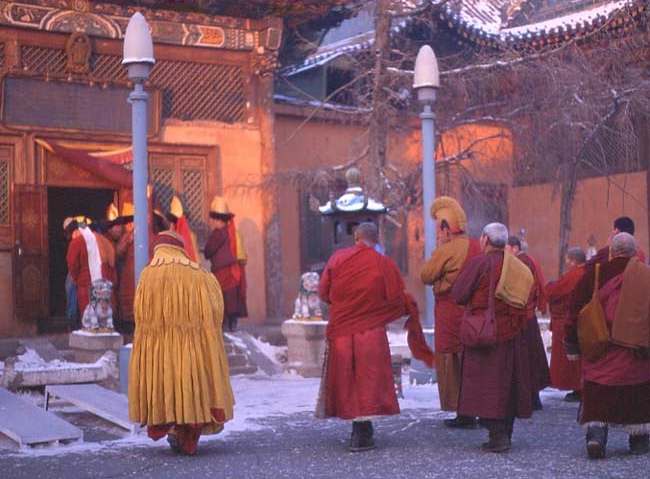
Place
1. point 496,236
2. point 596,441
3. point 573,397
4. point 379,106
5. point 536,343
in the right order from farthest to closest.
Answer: point 379,106 → point 573,397 → point 536,343 → point 496,236 → point 596,441

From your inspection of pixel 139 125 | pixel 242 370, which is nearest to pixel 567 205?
pixel 242 370

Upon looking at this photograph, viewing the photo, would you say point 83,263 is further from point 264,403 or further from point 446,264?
point 446,264

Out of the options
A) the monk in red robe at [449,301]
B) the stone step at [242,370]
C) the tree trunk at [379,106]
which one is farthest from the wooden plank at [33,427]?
the tree trunk at [379,106]

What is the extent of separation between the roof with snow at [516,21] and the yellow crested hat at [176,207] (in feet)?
11.1

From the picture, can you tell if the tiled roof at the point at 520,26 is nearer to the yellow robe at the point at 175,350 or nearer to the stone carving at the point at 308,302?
the stone carving at the point at 308,302

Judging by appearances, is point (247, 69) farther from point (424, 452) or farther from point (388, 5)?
point (424, 452)

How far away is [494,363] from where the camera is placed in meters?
7.71

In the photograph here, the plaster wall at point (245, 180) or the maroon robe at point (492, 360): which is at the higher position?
the plaster wall at point (245, 180)

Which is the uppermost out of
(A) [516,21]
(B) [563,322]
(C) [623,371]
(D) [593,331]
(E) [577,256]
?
(A) [516,21]

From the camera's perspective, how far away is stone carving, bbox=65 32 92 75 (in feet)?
46.3

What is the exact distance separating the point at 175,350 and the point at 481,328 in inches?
80.7

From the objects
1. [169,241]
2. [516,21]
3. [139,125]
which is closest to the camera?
[169,241]

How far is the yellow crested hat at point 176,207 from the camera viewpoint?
47.8ft

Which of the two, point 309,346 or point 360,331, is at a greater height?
point 360,331
